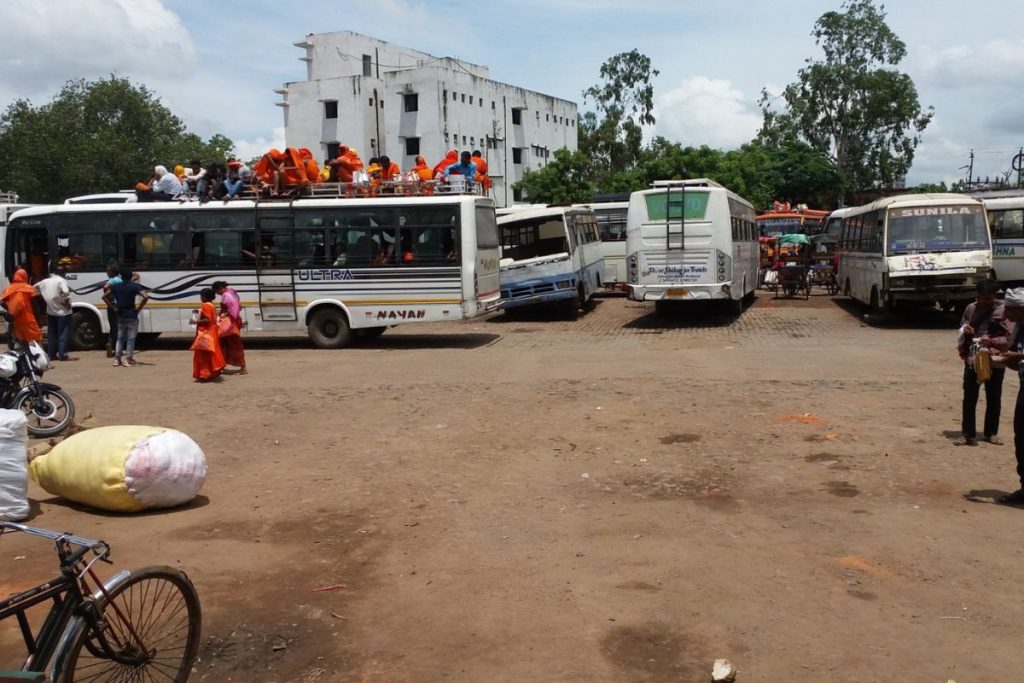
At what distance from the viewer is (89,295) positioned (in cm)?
1817

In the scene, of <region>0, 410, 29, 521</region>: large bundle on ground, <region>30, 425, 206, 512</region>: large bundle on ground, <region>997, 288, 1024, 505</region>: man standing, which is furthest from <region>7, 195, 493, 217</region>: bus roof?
<region>997, 288, 1024, 505</region>: man standing

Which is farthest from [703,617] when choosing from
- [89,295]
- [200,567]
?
[89,295]

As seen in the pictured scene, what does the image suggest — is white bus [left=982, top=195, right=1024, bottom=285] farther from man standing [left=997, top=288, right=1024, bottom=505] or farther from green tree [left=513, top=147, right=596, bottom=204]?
green tree [left=513, top=147, right=596, bottom=204]

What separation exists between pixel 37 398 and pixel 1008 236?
841 inches

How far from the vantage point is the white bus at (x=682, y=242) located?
1908 centimetres

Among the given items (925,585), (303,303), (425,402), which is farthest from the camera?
(303,303)

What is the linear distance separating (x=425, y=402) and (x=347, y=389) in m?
1.66

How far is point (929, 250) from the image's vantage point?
17.9 metres

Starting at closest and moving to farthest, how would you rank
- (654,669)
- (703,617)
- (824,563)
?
(654,669) → (703,617) → (824,563)

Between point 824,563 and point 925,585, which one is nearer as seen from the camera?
point 925,585

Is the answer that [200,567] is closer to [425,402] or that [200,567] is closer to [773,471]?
[773,471]

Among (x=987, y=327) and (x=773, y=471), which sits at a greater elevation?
(x=987, y=327)

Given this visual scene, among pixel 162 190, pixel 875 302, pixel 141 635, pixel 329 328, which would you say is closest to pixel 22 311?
pixel 329 328

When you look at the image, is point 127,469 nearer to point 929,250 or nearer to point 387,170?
point 387,170
